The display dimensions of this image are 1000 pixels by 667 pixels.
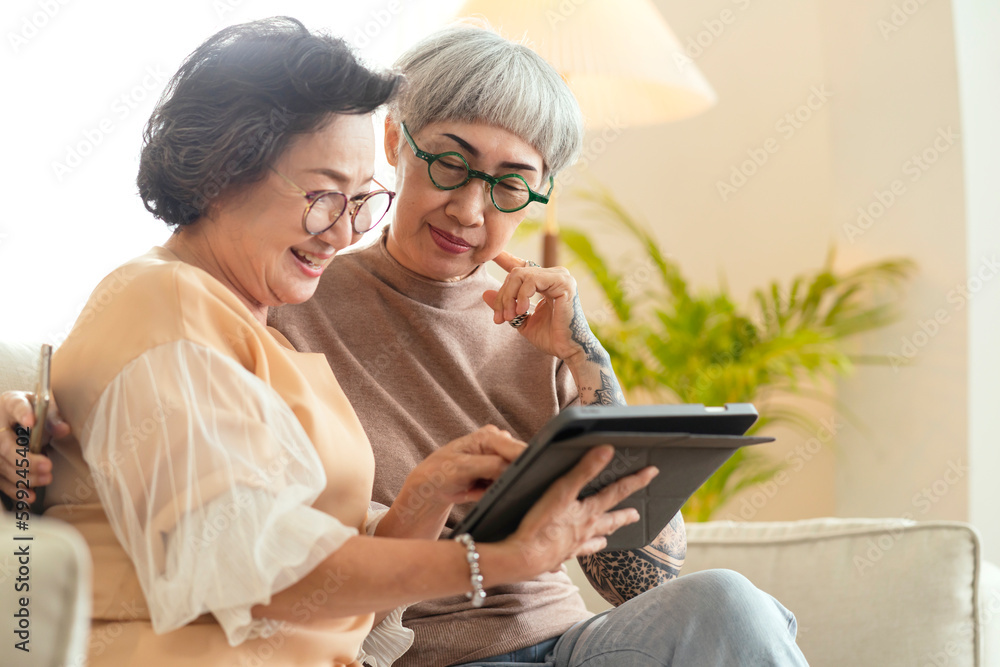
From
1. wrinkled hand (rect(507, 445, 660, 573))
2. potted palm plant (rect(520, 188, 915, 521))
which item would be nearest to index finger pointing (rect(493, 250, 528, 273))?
wrinkled hand (rect(507, 445, 660, 573))

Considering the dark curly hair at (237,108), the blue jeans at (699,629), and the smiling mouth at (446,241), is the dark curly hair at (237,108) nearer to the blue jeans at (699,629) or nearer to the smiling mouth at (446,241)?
the smiling mouth at (446,241)


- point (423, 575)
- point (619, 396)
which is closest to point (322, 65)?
point (423, 575)

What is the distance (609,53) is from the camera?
2000 mm

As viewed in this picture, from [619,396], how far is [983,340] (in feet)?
4.64

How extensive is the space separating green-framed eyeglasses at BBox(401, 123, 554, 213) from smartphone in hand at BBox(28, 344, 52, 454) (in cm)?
64

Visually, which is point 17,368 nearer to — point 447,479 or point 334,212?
point 334,212

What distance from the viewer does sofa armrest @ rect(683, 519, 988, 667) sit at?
1.36 metres

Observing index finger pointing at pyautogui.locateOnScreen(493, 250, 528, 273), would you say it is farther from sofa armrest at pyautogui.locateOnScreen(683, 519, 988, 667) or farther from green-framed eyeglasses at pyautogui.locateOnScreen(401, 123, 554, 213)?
sofa armrest at pyautogui.locateOnScreen(683, 519, 988, 667)

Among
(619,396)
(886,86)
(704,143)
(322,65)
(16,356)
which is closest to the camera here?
(322,65)

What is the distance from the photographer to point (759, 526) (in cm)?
163

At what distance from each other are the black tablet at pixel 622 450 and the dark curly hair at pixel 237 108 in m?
0.44

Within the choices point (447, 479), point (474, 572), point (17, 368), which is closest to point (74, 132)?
point (17, 368)

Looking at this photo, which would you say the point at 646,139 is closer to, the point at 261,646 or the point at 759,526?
the point at 759,526

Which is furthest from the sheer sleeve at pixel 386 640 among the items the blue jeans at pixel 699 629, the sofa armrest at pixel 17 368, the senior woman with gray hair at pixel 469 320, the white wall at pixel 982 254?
the white wall at pixel 982 254
